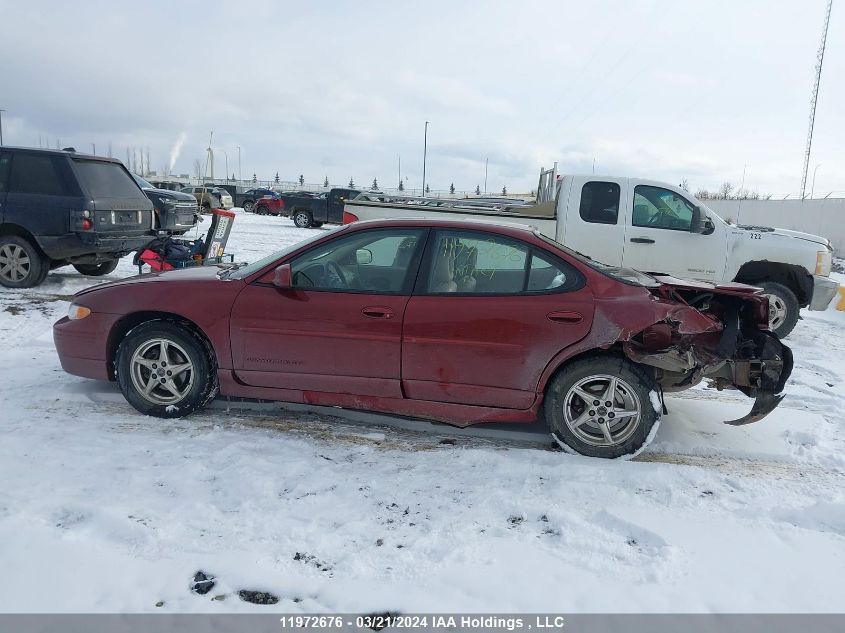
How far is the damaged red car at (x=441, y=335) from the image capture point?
3.89 metres

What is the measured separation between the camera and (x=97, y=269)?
9.59 meters

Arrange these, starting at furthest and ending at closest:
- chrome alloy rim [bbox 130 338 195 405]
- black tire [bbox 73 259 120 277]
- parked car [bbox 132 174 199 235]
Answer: parked car [bbox 132 174 199 235] → black tire [bbox 73 259 120 277] → chrome alloy rim [bbox 130 338 195 405]

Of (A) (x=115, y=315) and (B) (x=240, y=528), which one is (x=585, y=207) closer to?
(A) (x=115, y=315)

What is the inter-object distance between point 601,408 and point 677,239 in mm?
4675

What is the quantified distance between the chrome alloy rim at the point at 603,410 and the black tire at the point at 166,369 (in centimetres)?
249

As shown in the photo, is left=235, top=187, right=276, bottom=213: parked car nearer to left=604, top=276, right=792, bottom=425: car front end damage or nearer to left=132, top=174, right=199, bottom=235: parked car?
left=132, top=174, right=199, bottom=235: parked car

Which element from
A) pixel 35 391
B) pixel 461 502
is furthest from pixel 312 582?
pixel 35 391

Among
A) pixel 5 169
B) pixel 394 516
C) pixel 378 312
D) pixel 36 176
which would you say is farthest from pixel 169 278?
pixel 5 169

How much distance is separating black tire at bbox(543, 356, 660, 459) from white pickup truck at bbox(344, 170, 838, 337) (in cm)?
402

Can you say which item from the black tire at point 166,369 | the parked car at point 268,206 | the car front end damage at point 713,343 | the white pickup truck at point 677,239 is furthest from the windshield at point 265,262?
the parked car at point 268,206

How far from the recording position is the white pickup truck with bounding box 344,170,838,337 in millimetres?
7730

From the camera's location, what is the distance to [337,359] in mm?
4078

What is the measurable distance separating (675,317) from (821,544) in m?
1.48
